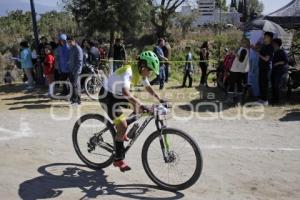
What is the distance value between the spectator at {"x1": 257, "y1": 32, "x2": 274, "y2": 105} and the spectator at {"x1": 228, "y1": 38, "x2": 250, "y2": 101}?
1.26 ft

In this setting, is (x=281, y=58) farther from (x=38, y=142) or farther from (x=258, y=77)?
(x=38, y=142)

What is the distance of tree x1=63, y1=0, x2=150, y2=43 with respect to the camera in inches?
762

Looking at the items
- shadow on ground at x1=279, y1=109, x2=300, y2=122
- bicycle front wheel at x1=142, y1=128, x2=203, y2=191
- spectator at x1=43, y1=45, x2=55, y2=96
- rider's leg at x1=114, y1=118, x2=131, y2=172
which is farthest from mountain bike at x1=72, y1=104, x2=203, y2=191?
spectator at x1=43, y1=45, x2=55, y2=96

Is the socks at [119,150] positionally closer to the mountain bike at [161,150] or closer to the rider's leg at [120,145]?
the rider's leg at [120,145]

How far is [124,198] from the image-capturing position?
20.0 ft

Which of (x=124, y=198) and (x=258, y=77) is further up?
(x=258, y=77)

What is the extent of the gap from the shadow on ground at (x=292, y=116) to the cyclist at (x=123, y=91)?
5.20 m

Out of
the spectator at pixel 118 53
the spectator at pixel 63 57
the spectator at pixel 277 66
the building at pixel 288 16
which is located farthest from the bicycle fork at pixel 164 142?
the spectator at pixel 118 53

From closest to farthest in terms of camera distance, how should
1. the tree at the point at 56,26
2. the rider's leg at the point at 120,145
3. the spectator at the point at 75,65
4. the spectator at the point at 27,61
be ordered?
the rider's leg at the point at 120,145, the spectator at the point at 75,65, the spectator at the point at 27,61, the tree at the point at 56,26

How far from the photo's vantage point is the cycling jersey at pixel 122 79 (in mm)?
6434

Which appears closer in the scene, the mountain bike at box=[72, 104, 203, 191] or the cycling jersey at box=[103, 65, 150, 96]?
the mountain bike at box=[72, 104, 203, 191]

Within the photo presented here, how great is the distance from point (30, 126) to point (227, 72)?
6676 mm

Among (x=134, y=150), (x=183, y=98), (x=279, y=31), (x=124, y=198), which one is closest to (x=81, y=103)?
(x=183, y=98)

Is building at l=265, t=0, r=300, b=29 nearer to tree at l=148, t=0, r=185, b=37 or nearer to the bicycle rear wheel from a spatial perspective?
the bicycle rear wheel
